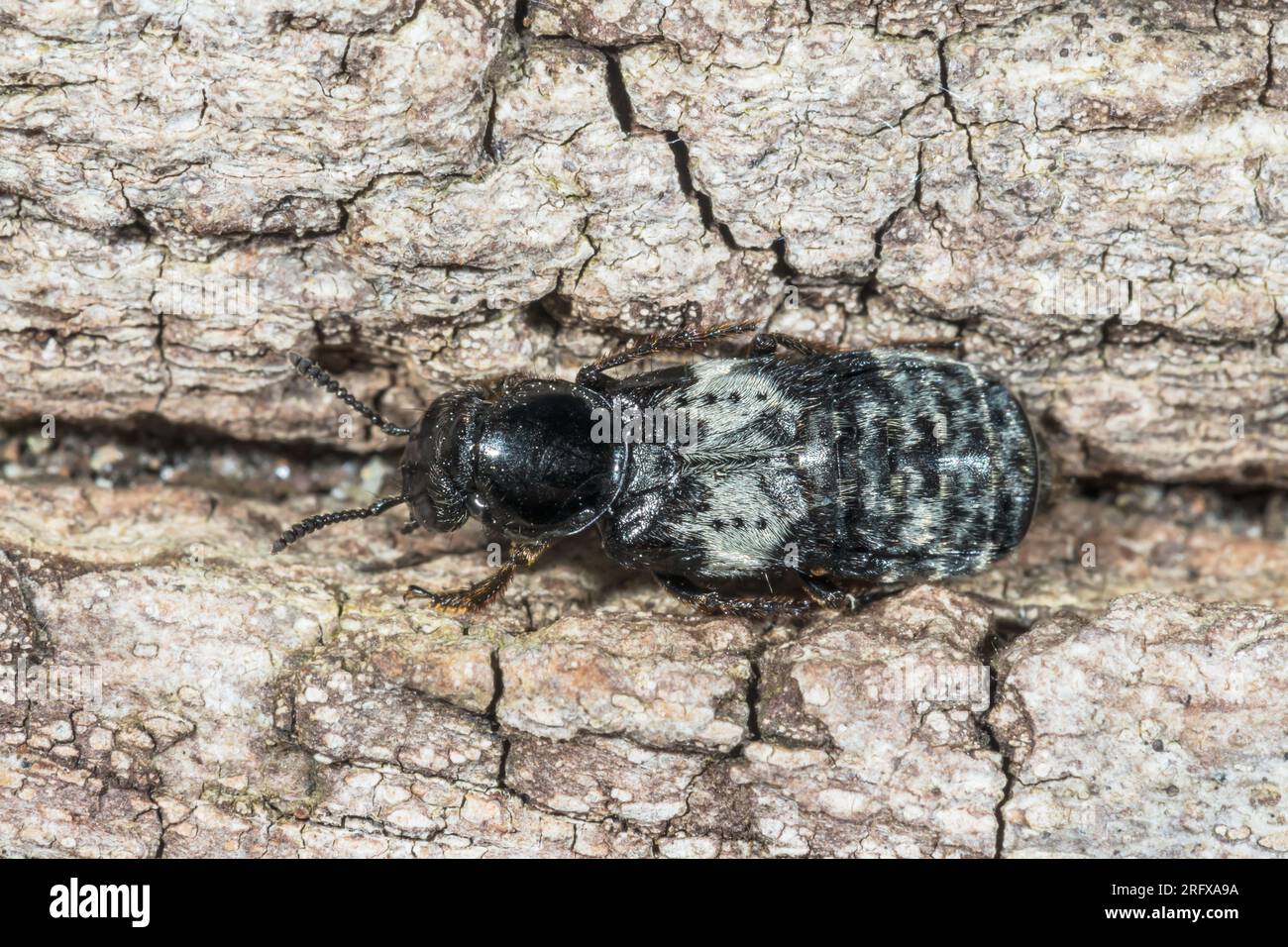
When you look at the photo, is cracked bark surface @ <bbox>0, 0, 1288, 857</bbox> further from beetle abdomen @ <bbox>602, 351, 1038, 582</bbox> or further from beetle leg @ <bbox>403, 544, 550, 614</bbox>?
beetle abdomen @ <bbox>602, 351, 1038, 582</bbox>

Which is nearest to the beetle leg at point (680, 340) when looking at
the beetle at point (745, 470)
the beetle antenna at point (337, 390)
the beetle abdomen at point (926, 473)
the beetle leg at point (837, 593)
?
the beetle at point (745, 470)

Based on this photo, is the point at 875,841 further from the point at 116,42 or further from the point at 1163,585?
the point at 116,42

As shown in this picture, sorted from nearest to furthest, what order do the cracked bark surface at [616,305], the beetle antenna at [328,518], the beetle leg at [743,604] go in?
the cracked bark surface at [616,305], the beetle leg at [743,604], the beetle antenna at [328,518]

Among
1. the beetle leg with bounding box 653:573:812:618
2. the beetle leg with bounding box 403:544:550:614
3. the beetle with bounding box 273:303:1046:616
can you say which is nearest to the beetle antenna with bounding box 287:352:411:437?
the beetle with bounding box 273:303:1046:616

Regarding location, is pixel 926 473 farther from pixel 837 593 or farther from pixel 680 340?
pixel 680 340

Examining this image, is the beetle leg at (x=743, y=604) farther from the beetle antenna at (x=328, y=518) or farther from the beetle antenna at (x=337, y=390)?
the beetle antenna at (x=337, y=390)

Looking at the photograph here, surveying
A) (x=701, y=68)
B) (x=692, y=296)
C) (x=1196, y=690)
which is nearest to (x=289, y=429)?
(x=692, y=296)
